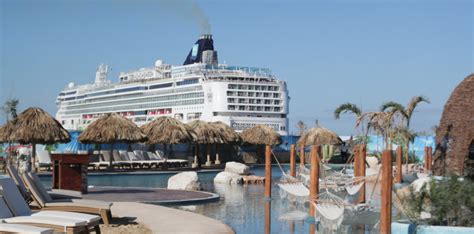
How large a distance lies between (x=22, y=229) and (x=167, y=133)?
22197 mm

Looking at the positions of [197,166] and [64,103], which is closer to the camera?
[197,166]

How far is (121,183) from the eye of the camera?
1991cm

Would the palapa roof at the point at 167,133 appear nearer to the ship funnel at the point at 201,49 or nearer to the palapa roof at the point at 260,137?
the palapa roof at the point at 260,137

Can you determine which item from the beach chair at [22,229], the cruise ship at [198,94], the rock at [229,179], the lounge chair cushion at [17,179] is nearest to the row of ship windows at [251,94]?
the cruise ship at [198,94]

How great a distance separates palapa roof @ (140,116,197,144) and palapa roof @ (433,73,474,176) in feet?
49.5

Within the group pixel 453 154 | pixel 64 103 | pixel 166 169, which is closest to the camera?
pixel 453 154

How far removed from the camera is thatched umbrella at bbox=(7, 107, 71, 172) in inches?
885

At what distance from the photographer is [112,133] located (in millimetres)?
24938

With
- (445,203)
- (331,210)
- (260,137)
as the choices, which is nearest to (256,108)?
(260,137)

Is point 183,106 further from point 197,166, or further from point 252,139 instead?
point 197,166

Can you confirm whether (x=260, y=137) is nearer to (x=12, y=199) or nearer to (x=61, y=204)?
(x=61, y=204)

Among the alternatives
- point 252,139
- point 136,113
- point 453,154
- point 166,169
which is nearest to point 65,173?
point 453,154

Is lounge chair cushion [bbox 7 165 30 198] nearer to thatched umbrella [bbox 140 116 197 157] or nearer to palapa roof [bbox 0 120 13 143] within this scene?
palapa roof [bbox 0 120 13 143]

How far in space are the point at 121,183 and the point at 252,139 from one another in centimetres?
1484
